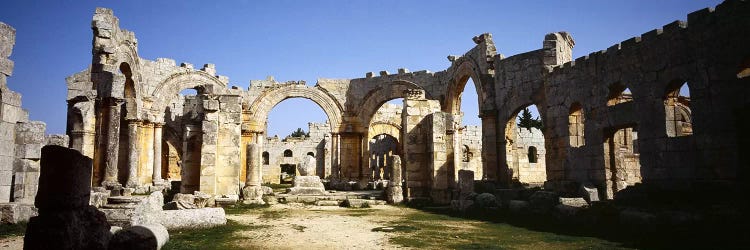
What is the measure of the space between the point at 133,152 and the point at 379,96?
37.8 feet

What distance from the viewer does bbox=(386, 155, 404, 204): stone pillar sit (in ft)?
47.2

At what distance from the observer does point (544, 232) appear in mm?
7926

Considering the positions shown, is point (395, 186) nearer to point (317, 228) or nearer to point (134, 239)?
point (317, 228)

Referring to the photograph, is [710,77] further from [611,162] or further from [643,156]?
[611,162]

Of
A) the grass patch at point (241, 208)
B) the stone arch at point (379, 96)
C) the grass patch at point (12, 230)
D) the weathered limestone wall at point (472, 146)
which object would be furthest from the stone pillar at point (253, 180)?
the weathered limestone wall at point (472, 146)

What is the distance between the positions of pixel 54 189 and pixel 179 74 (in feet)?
61.9

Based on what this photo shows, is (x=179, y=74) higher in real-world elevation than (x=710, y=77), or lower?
A: higher

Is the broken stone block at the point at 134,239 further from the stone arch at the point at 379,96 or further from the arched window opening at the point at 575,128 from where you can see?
the stone arch at the point at 379,96

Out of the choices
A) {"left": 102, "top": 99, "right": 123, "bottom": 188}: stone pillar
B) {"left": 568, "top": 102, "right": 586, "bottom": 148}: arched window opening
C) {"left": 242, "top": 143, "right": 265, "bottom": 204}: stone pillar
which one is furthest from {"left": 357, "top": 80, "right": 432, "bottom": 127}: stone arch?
{"left": 102, "top": 99, "right": 123, "bottom": 188}: stone pillar

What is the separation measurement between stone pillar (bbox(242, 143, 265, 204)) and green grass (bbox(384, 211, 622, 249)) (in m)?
5.92

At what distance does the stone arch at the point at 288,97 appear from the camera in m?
23.7

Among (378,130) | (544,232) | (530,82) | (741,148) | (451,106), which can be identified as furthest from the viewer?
(378,130)

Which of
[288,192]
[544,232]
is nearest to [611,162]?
[544,232]

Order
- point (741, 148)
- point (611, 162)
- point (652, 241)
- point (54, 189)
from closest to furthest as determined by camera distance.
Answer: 1. point (54, 189)
2. point (652, 241)
3. point (741, 148)
4. point (611, 162)
